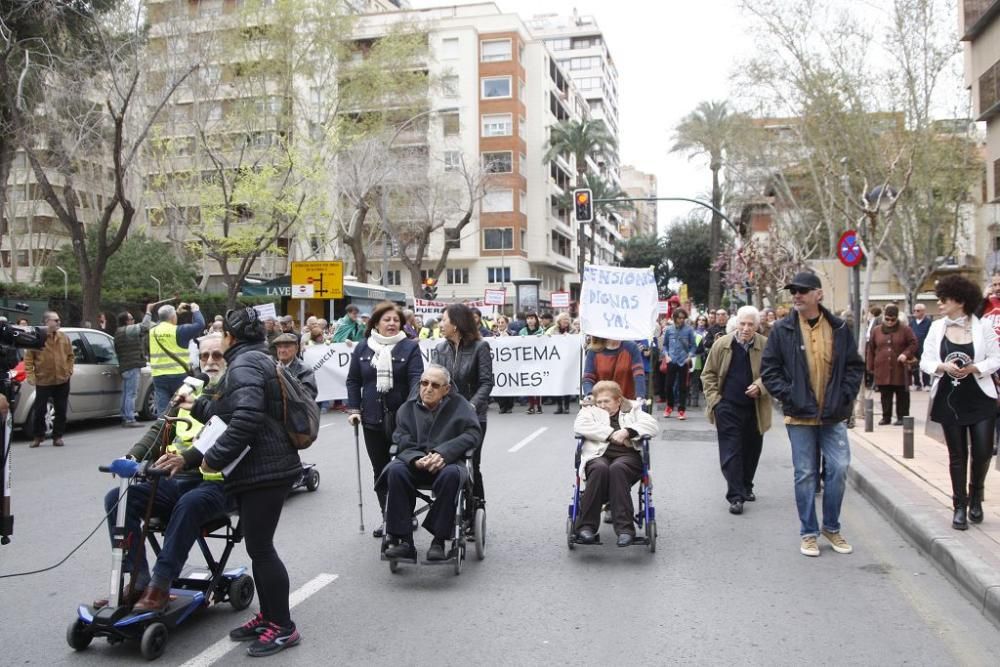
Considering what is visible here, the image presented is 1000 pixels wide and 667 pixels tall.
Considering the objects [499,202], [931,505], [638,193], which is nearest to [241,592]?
[931,505]

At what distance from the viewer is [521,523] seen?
771 centimetres

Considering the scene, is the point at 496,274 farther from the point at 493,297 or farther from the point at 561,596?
the point at 561,596

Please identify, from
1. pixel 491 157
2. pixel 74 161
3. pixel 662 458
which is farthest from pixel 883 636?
pixel 491 157

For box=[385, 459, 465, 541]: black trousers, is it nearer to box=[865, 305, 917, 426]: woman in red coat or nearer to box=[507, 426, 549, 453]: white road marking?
box=[507, 426, 549, 453]: white road marking

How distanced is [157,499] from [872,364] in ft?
39.3

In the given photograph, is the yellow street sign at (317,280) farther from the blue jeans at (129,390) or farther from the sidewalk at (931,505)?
the sidewalk at (931,505)

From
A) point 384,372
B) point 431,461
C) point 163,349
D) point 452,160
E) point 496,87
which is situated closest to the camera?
point 431,461

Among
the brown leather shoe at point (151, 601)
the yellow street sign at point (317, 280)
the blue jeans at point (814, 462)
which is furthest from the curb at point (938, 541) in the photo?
the yellow street sign at point (317, 280)

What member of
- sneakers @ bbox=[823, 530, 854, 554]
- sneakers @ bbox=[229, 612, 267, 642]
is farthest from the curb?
Result: sneakers @ bbox=[229, 612, 267, 642]

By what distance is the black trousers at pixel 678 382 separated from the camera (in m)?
16.5

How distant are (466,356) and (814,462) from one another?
8.87 feet

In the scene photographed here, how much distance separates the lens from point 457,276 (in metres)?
67.6

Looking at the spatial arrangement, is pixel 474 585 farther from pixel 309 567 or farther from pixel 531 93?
pixel 531 93

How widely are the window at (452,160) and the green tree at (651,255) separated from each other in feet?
80.4
